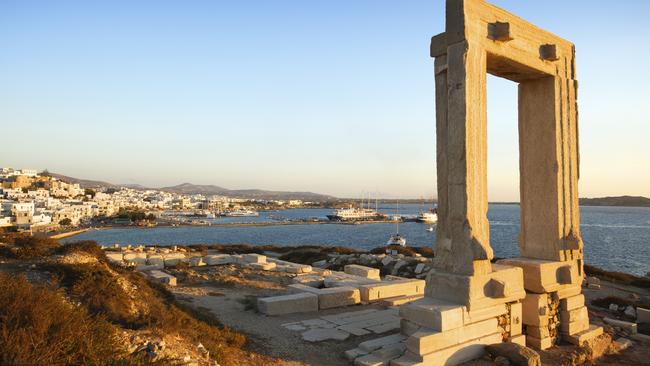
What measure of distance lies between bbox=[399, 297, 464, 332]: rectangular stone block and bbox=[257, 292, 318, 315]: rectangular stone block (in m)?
3.61

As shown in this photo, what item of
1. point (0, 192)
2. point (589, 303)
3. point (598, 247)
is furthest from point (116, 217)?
point (589, 303)

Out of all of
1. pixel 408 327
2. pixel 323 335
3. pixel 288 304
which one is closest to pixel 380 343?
pixel 408 327

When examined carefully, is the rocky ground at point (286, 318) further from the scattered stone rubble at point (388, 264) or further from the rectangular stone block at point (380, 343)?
the rectangular stone block at point (380, 343)

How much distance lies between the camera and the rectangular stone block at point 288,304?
10.0m

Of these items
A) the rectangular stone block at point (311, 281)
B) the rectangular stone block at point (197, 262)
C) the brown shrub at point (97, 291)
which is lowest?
the rectangular stone block at point (197, 262)

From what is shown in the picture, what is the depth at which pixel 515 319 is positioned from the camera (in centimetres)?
786

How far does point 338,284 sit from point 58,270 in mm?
7180

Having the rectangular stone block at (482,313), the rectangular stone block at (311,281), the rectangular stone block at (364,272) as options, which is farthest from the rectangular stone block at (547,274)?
the rectangular stone block at (364,272)

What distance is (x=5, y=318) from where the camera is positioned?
4480 millimetres

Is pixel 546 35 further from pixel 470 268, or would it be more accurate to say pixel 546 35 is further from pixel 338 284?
pixel 338 284

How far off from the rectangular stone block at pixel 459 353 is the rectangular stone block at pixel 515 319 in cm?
48

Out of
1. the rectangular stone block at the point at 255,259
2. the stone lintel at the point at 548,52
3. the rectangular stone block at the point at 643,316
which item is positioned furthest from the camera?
the rectangular stone block at the point at 255,259

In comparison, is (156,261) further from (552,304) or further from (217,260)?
(552,304)

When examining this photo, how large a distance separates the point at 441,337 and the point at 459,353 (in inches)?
20.1
